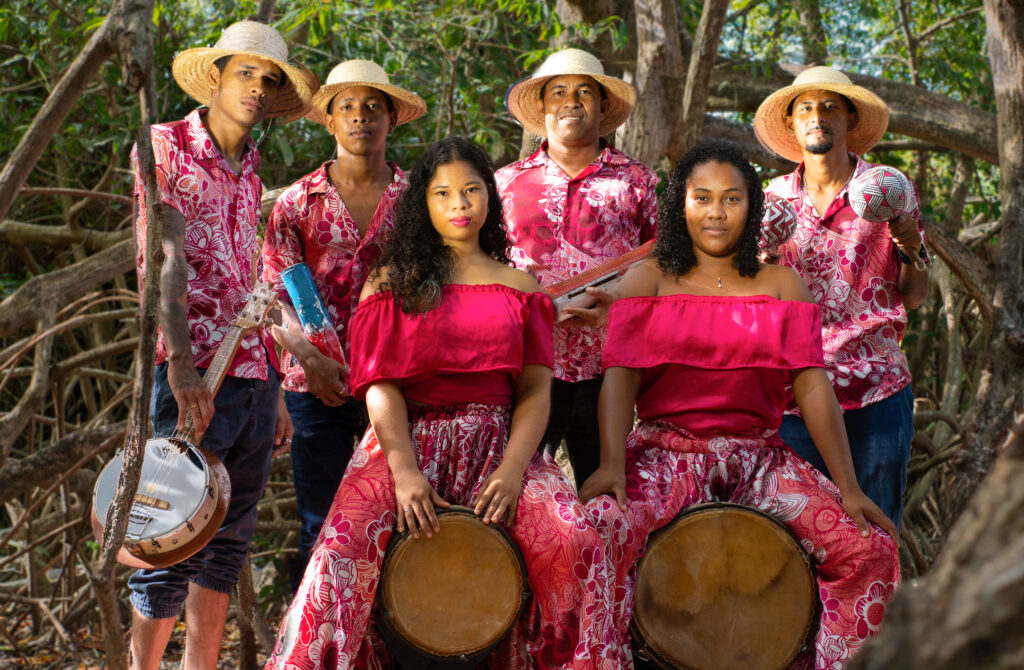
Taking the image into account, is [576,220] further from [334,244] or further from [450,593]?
[450,593]

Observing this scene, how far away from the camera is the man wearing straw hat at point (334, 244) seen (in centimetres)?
316

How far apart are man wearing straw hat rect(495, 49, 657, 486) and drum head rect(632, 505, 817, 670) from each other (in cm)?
62

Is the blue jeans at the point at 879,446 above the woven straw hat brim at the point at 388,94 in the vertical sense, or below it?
below

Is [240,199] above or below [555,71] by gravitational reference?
below

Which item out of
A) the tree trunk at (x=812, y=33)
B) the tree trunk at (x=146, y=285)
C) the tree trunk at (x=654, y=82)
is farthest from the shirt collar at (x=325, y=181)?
the tree trunk at (x=812, y=33)

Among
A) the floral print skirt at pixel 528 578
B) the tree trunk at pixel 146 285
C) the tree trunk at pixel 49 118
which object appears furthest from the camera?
the floral print skirt at pixel 528 578

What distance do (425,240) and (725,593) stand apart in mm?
1182

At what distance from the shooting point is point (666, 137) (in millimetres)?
4020

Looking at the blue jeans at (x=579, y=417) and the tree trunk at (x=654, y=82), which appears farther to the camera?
the tree trunk at (x=654, y=82)

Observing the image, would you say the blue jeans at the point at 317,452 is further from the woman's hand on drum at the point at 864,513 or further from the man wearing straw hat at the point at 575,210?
the woman's hand on drum at the point at 864,513

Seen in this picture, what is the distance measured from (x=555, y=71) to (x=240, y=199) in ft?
3.40

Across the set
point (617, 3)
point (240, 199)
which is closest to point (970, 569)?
point (240, 199)

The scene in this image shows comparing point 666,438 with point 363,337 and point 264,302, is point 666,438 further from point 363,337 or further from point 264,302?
point 264,302

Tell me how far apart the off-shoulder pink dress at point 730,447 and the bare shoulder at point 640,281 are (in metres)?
0.05
